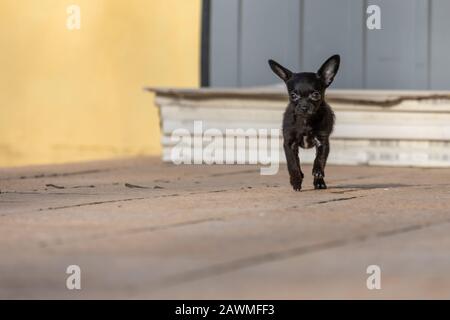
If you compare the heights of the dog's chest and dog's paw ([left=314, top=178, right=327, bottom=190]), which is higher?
the dog's chest

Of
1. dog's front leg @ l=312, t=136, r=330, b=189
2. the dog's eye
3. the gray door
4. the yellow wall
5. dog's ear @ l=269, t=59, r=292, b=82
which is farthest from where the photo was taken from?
the yellow wall

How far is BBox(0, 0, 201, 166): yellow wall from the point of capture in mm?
9359

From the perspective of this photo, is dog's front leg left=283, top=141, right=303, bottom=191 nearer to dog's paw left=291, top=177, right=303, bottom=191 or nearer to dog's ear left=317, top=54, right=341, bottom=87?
dog's paw left=291, top=177, right=303, bottom=191

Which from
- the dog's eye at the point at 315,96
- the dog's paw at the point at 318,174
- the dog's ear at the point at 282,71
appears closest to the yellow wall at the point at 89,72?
the dog's ear at the point at 282,71

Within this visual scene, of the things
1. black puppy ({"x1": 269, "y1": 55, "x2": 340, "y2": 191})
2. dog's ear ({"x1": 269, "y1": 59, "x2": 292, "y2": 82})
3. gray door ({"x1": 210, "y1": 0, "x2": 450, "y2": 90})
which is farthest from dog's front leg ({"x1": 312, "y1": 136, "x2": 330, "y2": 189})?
gray door ({"x1": 210, "y1": 0, "x2": 450, "y2": 90})

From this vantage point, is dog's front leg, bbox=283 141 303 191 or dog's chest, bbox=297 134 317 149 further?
dog's chest, bbox=297 134 317 149

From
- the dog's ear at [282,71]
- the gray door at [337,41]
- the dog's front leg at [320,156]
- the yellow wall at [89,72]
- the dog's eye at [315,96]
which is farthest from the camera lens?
the yellow wall at [89,72]

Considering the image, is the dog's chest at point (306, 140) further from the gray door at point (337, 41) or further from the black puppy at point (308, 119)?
the gray door at point (337, 41)

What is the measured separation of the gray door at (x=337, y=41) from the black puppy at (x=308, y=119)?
8.05 feet

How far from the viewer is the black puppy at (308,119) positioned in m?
6.30

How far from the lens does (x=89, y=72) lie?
30.9ft

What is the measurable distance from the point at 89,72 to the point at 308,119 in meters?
3.35

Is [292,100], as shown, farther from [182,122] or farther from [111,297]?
[111,297]

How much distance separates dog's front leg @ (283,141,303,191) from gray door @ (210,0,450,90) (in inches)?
104
